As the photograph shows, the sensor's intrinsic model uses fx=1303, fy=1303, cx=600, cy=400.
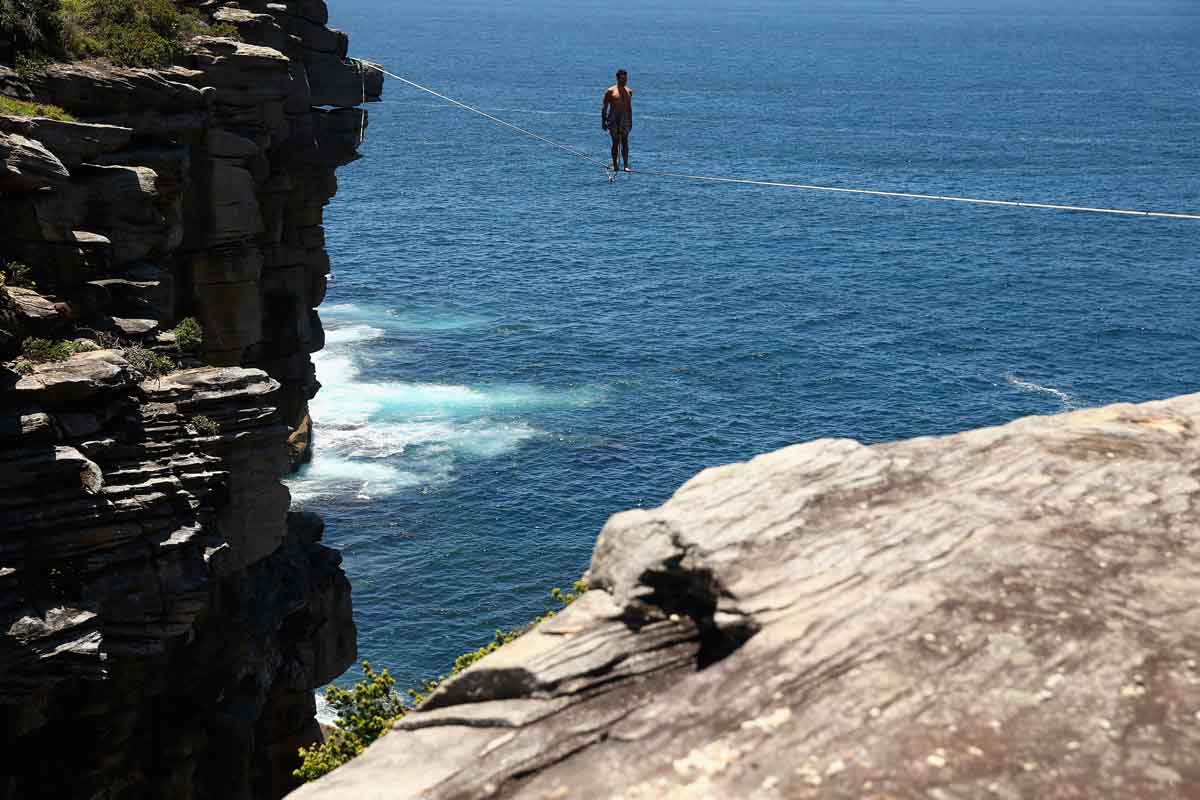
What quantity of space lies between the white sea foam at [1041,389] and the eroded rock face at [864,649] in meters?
74.1

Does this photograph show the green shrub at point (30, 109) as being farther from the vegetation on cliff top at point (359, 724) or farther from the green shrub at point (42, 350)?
the vegetation on cliff top at point (359, 724)

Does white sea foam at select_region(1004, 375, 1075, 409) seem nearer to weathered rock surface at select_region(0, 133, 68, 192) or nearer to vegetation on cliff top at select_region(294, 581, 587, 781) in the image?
vegetation on cliff top at select_region(294, 581, 587, 781)

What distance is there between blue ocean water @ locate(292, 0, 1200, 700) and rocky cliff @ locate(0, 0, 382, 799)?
17754 millimetres

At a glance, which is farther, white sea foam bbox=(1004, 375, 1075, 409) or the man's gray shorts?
white sea foam bbox=(1004, 375, 1075, 409)

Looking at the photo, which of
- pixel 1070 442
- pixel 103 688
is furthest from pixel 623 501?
pixel 1070 442

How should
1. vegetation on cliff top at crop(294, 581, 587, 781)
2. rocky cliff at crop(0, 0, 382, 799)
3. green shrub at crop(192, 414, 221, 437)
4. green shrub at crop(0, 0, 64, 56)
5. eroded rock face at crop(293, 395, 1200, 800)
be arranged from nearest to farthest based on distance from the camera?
eroded rock face at crop(293, 395, 1200, 800) < rocky cliff at crop(0, 0, 382, 799) < vegetation on cliff top at crop(294, 581, 587, 781) < green shrub at crop(192, 414, 221, 437) < green shrub at crop(0, 0, 64, 56)

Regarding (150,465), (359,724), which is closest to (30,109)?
(150,465)

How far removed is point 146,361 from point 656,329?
70.7 meters

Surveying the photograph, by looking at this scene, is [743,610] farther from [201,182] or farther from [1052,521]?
[201,182]

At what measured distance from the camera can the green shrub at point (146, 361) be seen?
38656mm

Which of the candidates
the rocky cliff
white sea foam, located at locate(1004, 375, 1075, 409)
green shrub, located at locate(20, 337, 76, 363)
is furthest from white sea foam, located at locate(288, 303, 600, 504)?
green shrub, located at locate(20, 337, 76, 363)

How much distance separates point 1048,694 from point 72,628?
2742 centimetres

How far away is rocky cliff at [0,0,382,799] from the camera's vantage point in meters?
34.5

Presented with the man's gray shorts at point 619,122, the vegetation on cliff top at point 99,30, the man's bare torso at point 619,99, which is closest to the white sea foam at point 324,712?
the vegetation on cliff top at point 99,30
